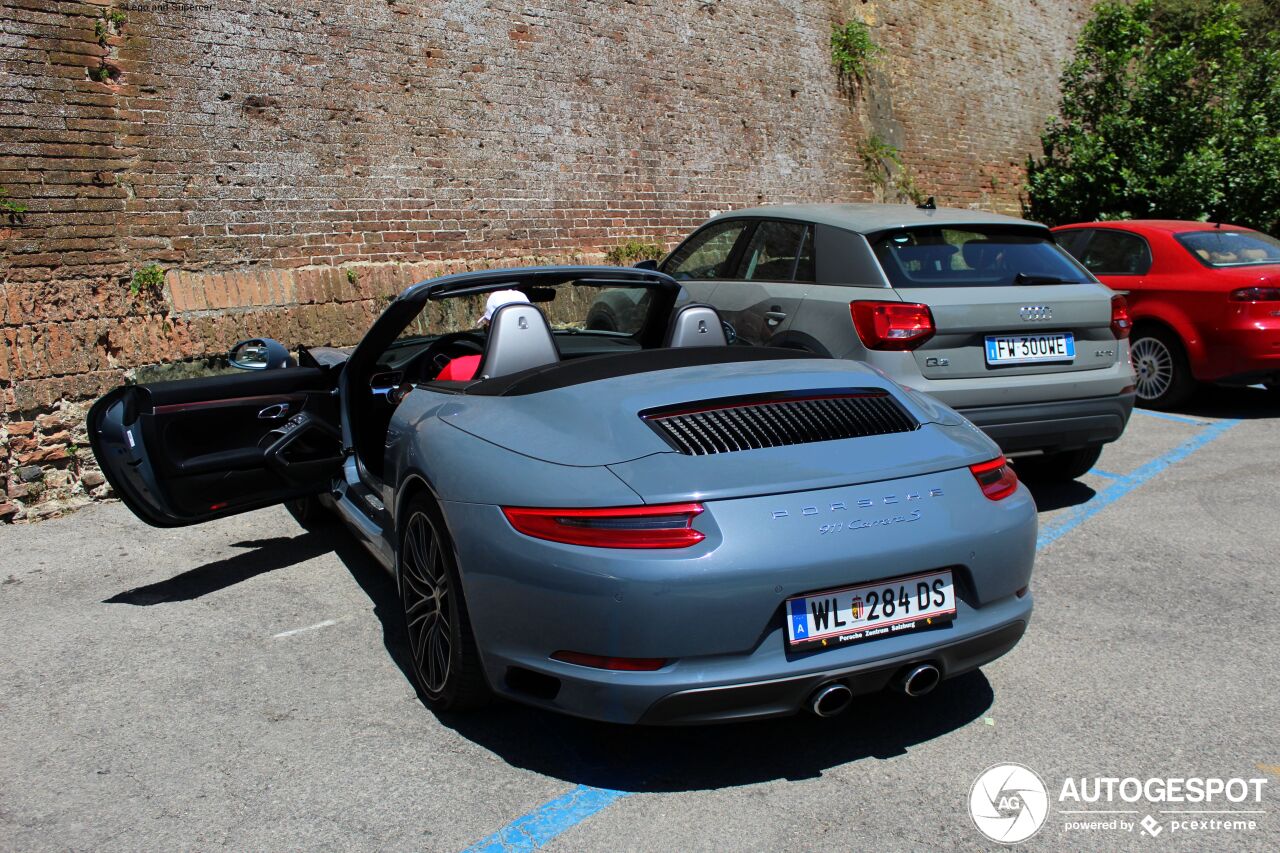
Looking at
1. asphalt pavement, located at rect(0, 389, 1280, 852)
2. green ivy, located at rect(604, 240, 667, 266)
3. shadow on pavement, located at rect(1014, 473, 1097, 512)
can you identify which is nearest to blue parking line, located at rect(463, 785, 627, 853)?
asphalt pavement, located at rect(0, 389, 1280, 852)

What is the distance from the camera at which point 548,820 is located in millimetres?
2709

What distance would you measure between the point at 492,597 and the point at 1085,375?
12.5 ft

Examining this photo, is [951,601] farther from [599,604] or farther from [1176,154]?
[1176,154]

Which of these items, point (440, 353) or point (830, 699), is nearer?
point (830, 699)

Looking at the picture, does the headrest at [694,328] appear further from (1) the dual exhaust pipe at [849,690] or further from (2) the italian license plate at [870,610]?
(1) the dual exhaust pipe at [849,690]

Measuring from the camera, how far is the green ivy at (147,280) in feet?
22.8

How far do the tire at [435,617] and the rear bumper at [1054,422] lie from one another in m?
2.94

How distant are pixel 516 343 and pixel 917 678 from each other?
177 cm

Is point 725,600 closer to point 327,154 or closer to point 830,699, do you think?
point 830,699

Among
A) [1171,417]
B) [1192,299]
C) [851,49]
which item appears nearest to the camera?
[1192,299]

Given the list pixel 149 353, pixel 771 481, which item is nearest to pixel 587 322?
pixel 149 353

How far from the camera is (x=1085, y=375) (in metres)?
5.33

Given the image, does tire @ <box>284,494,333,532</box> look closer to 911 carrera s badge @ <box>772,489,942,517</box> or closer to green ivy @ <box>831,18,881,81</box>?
911 carrera s badge @ <box>772,489,942,517</box>

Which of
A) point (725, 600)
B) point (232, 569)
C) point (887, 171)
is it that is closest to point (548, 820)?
point (725, 600)
